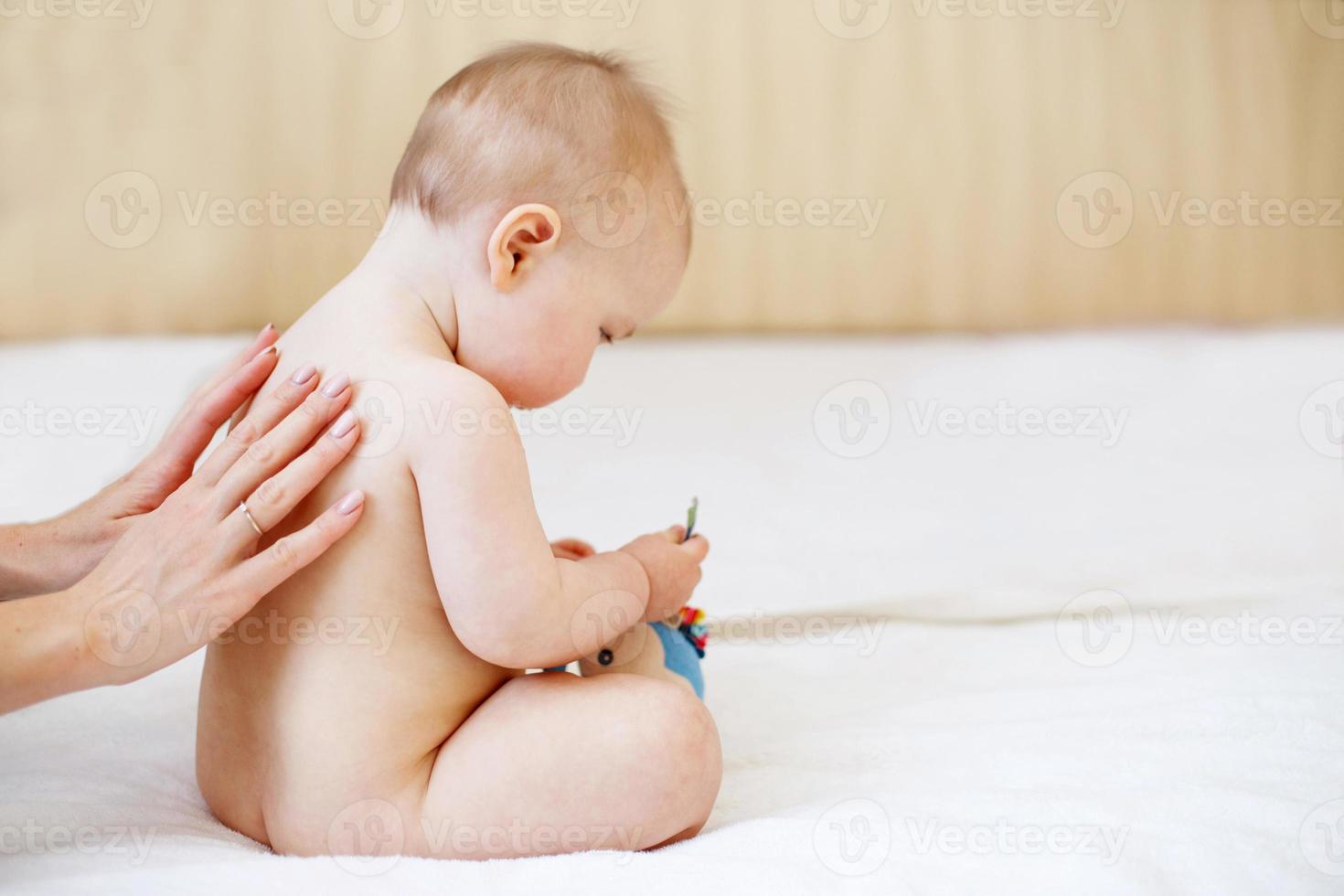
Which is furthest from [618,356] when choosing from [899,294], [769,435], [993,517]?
[993,517]

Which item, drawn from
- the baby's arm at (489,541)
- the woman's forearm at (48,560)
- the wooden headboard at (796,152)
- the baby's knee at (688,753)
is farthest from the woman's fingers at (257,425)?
the wooden headboard at (796,152)

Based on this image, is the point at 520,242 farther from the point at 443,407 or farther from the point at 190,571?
the point at 190,571

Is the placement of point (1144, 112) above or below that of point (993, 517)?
above

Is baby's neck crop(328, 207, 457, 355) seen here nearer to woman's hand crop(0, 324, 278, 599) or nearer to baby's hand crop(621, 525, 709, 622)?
woman's hand crop(0, 324, 278, 599)

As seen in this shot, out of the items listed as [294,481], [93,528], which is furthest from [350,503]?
[93,528]

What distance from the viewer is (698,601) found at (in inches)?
54.2

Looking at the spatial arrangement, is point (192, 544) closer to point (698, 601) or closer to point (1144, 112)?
point (698, 601)

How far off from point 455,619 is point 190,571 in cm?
19

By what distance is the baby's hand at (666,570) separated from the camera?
97 centimetres

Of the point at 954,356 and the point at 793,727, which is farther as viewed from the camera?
the point at 954,356

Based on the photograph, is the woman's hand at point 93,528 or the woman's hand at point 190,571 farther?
the woman's hand at point 93,528

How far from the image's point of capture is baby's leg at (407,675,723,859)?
794 mm

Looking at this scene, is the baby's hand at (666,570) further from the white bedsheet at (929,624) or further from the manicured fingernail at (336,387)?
the manicured fingernail at (336,387)

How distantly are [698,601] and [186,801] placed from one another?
64 cm
